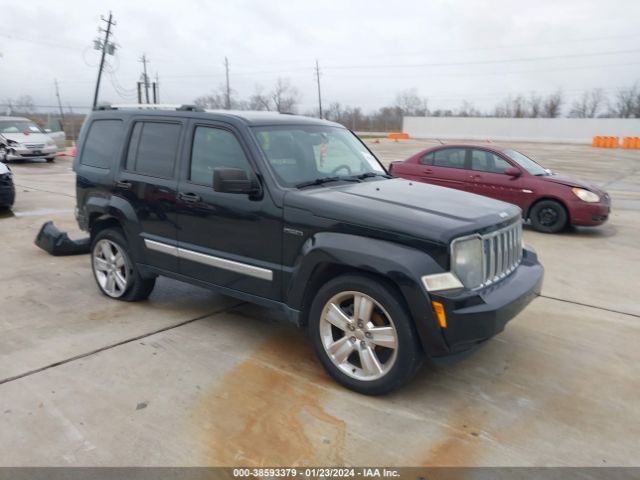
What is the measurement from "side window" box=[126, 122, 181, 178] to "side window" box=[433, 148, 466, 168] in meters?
6.79

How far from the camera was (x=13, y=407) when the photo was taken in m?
3.29

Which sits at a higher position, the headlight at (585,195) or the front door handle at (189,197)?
the front door handle at (189,197)

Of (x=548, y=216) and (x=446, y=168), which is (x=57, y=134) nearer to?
(x=446, y=168)

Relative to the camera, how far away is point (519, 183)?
930 cm

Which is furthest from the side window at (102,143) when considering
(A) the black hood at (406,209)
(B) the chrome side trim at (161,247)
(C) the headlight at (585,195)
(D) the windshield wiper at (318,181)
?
(C) the headlight at (585,195)

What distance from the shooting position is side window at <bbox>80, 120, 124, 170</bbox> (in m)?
5.10

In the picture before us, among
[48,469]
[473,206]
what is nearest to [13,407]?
[48,469]

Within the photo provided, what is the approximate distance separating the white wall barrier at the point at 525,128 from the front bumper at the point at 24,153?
46.5 m

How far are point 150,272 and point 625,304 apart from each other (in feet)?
16.2

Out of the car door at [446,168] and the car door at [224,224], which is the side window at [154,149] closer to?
the car door at [224,224]

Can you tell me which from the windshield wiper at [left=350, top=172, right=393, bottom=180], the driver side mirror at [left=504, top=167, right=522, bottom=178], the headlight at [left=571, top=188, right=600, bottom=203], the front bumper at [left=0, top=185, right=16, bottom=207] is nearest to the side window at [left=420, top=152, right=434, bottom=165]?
the driver side mirror at [left=504, top=167, right=522, bottom=178]

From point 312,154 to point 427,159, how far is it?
259 inches

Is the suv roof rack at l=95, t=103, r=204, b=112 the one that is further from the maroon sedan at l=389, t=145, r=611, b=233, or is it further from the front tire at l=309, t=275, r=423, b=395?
the maroon sedan at l=389, t=145, r=611, b=233

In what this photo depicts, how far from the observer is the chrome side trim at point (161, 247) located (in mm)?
4562
